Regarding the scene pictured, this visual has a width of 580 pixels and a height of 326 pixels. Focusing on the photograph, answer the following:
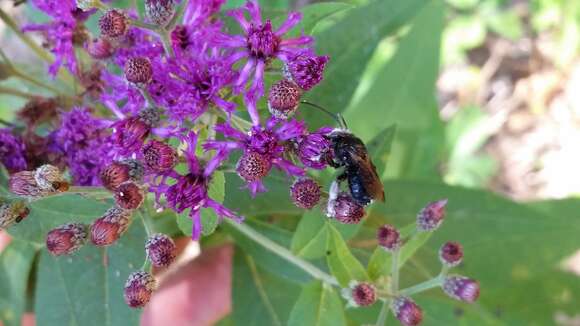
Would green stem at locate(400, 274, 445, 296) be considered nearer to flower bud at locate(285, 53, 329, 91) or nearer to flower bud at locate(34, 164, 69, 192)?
flower bud at locate(285, 53, 329, 91)

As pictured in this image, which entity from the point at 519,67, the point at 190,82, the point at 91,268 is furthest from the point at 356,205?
the point at 519,67

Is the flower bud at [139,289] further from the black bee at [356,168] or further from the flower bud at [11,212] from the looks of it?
the black bee at [356,168]

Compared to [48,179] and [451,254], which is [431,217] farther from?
[48,179]

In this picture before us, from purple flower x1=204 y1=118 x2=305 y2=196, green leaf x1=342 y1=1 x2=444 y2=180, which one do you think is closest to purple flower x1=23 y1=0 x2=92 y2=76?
purple flower x1=204 y1=118 x2=305 y2=196

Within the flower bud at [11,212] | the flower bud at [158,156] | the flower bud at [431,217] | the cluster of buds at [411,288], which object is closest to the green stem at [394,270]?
the cluster of buds at [411,288]

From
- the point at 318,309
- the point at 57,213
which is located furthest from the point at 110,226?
the point at 318,309
